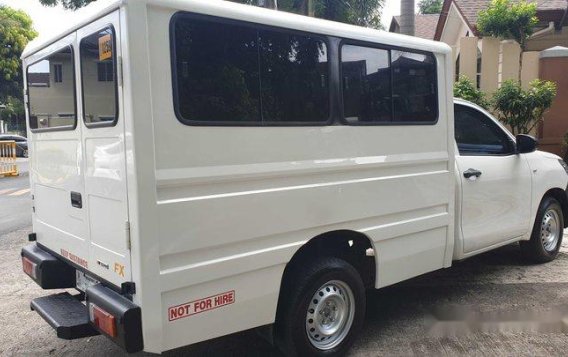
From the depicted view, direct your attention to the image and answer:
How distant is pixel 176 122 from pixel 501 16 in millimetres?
11294

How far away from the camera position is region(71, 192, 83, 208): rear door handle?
3.41 metres

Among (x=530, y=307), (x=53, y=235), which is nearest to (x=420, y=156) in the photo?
(x=530, y=307)

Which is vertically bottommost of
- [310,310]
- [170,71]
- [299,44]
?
[310,310]

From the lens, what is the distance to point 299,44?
346cm

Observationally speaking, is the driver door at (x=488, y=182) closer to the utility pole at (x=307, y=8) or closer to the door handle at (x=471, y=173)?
the door handle at (x=471, y=173)

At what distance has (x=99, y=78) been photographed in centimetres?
314

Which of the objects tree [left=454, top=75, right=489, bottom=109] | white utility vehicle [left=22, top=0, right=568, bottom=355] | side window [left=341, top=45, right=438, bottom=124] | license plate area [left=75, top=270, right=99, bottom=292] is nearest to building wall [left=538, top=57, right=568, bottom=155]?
tree [left=454, top=75, right=489, bottom=109]

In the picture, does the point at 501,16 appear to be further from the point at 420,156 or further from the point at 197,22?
the point at 197,22

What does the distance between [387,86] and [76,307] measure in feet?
9.13

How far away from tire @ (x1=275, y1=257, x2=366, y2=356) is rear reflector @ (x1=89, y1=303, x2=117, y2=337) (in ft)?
3.68

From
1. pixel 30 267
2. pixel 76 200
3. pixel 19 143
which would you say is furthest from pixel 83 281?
pixel 19 143

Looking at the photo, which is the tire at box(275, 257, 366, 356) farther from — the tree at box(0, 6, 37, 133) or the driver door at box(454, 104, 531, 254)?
the tree at box(0, 6, 37, 133)

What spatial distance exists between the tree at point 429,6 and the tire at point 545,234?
44591 mm

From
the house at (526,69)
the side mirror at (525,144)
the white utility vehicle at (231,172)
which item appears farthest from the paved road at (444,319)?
the house at (526,69)
